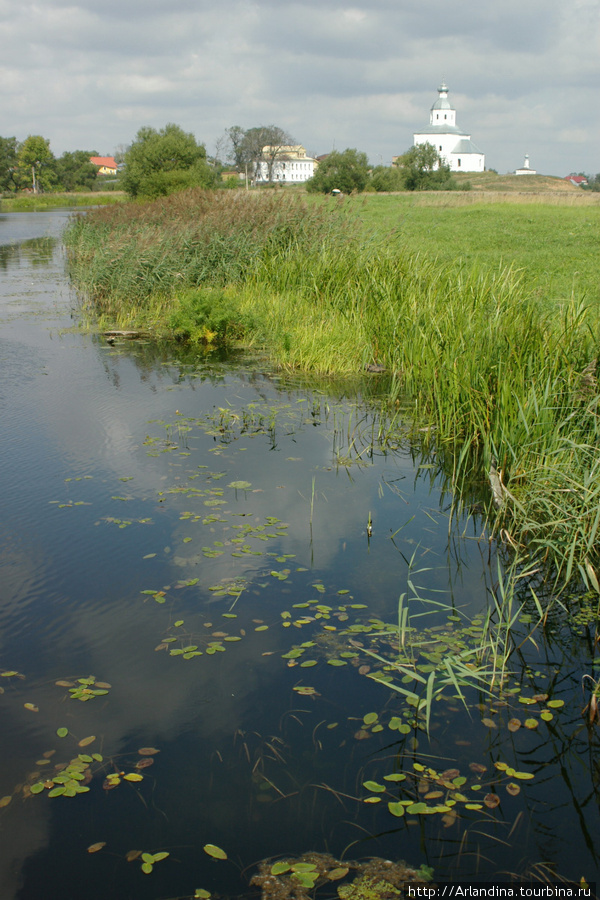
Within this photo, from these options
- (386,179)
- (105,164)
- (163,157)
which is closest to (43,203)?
(386,179)

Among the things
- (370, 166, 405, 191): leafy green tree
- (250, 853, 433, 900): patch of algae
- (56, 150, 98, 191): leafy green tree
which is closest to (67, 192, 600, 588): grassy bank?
(250, 853, 433, 900): patch of algae

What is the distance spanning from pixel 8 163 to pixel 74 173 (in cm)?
889

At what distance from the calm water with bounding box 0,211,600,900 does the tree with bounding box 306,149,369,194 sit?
44.0 metres

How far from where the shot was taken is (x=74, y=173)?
96.7 m

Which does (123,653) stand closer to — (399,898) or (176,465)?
(399,898)

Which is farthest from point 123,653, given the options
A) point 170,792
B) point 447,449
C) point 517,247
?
point 517,247

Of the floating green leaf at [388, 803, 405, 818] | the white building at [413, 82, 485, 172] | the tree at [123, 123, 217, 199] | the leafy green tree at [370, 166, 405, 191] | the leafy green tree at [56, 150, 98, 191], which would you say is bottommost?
the floating green leaf at [388, 803, 405, 818]

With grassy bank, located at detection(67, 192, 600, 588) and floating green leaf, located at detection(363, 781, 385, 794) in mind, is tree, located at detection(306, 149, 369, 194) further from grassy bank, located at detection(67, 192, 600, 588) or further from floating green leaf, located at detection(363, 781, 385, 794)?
floating green leaf, located at detection(363, 781, 385, 794)

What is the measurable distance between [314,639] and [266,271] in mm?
8643

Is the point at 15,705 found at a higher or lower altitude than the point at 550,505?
lower

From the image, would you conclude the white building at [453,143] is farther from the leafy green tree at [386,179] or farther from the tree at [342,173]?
the tree at [342,173]

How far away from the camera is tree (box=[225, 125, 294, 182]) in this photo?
3467 inches

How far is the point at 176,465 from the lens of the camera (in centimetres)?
550

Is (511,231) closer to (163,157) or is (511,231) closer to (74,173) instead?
(163,157)
